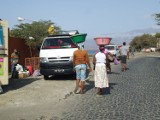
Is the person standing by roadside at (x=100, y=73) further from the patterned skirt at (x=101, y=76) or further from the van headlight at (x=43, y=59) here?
the van headlight at (x=43, y=59)

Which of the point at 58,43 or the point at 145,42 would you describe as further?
the point at 145,42

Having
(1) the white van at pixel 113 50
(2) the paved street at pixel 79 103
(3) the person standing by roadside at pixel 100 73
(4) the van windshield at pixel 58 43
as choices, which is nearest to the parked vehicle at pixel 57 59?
(4) the van windshield at pixel 58 43

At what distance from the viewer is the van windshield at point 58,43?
16.9 m

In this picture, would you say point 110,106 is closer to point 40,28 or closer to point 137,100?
point 137,100

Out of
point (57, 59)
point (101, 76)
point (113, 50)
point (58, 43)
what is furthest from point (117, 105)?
point (113, 50)

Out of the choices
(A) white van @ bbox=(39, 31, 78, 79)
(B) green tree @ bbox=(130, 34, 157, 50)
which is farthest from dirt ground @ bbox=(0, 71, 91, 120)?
(B) green tree @ bbox=(130, 34, 157, 50)

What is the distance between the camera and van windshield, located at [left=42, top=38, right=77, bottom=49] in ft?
55.4

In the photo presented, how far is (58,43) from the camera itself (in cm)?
1719

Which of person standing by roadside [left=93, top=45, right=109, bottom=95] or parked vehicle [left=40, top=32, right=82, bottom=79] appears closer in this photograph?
person standing by roadside [left=93, top=45, right=109, bottom=95]

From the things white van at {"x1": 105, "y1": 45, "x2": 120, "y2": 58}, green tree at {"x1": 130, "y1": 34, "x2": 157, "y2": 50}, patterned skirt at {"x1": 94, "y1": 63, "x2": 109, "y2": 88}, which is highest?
green tree at {"x1": 130, "y1": 34, "x2": 157, "y2": 50}

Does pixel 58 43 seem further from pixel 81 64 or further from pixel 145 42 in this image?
pixel 145 42

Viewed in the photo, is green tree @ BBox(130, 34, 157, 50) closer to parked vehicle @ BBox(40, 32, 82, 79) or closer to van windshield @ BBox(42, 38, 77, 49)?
van windshield @ BBox(42, 38, 77, 49)

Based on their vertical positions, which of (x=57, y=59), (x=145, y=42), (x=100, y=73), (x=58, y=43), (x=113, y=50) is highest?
(x=145, y=42)

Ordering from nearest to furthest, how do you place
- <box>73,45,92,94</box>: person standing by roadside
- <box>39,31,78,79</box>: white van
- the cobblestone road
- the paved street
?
the cobblestone road < the paved street < <box>73,45,92,94</box>: person standing by roadside < <box>39,31,78,79</box>: white van
